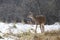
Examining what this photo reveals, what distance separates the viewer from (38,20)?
36.3 feet

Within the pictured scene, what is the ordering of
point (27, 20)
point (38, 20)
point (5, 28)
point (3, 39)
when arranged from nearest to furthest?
point (3, 39)
point (5, 28)
point (38, 20)
point (27, 20)

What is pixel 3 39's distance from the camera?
26.5 ft

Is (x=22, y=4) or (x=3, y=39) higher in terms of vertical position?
(x=22, y=4)

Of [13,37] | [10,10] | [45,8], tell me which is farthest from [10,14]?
[13,37]

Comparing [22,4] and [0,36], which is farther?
[22,4]

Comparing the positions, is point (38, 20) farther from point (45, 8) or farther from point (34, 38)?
point (45, 8)

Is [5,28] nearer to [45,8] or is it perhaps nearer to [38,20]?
[38,20]

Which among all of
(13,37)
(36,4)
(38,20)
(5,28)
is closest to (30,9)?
(36,4)

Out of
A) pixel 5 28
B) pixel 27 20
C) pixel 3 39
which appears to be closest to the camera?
pixel 3 39

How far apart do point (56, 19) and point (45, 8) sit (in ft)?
3.79

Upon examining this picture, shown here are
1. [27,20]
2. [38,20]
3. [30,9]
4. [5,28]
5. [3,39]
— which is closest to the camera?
[3,39]

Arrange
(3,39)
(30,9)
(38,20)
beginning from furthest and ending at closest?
(30,9)
(38,20)
(3,39)

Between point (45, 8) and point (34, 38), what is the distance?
762 cm

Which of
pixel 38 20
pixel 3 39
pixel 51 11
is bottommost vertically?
pixel 3 39
